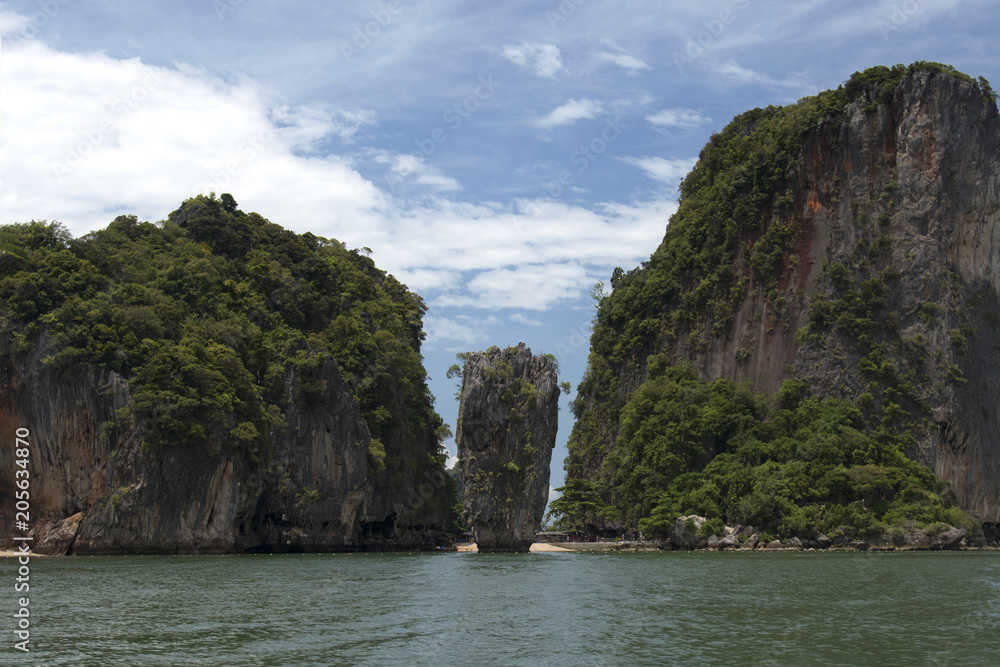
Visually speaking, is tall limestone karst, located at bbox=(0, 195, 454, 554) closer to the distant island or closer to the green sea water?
the distant island

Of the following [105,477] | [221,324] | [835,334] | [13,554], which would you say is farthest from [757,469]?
[13,554]

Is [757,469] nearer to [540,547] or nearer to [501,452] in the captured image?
[540,547]

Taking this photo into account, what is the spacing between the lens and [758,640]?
17.2 metres

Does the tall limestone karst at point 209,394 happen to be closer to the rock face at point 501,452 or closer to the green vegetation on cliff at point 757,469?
the rock face at point 501,452

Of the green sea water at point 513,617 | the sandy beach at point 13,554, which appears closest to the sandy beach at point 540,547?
the sandy beach at point 13,554

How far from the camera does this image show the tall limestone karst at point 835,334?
191 ft

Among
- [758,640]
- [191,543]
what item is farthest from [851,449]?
[758,640]

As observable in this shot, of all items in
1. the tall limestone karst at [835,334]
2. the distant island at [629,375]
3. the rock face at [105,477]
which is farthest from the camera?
the tall limestone karst at [835,334]

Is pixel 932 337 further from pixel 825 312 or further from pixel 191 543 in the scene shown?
pixel 191 543

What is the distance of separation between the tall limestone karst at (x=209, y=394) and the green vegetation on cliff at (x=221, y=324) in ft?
0.39

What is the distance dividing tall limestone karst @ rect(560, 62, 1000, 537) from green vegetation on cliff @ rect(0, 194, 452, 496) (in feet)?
56.9

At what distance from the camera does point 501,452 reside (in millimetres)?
53562

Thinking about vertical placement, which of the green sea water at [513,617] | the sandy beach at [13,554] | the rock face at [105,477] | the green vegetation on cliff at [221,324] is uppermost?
the green vegetation on cliff at [221,324]

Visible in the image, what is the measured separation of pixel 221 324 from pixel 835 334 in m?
43.9
